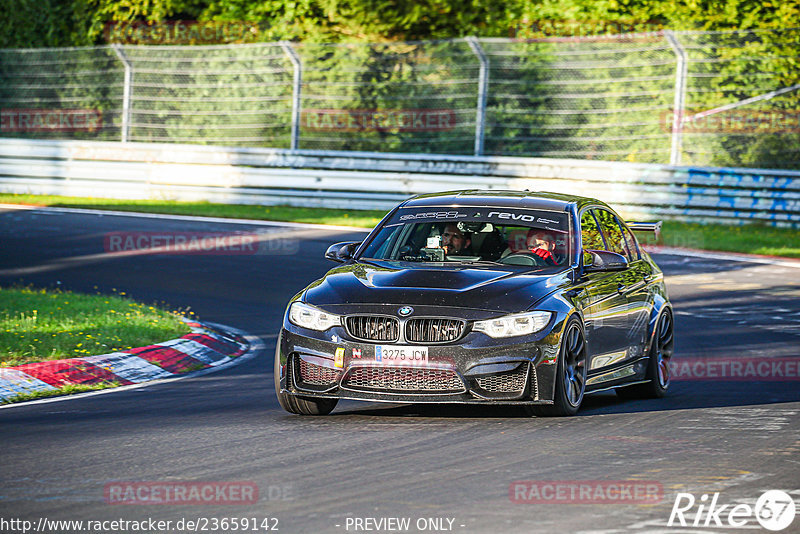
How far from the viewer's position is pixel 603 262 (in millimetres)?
9891

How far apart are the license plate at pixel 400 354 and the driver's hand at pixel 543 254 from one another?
1.58 m

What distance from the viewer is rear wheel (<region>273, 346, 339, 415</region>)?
9188mm

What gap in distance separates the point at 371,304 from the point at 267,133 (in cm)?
2133

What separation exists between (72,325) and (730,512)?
752 cm

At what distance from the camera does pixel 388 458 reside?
24.9 feet

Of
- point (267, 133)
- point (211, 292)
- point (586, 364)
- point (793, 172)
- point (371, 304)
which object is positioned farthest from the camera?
point (267, 133)

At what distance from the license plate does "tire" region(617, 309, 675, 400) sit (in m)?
2.71

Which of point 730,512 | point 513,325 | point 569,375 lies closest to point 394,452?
point 513,325

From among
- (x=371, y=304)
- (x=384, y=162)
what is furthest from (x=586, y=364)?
(x=384, y=162)

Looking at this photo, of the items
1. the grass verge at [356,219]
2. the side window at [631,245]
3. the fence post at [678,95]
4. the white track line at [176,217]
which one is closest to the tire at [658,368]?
the side window at [631,245]

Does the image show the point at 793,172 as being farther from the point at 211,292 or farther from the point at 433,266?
the point at 433,266

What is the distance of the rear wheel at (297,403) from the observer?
9188 millimetres

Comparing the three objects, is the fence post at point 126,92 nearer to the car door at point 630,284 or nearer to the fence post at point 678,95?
the fence post at point 678,95

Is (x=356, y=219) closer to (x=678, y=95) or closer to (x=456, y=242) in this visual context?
(x=678, y=95)
